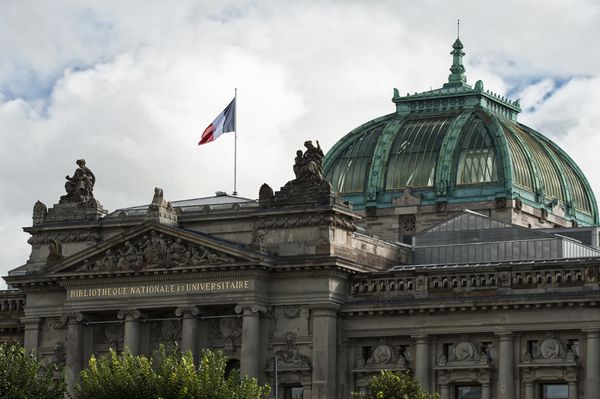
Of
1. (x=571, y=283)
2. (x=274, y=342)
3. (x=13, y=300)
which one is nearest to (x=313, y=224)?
(x=274, y=342)

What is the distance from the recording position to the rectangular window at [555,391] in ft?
417

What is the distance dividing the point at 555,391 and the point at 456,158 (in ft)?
114

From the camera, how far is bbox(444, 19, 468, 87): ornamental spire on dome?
16984 centimetres

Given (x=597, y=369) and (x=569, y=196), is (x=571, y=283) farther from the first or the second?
(x=569, y=196)

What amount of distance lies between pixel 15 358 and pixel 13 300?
27.4 m

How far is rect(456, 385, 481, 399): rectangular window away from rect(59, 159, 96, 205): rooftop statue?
31.0 meters

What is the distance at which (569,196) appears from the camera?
164 m

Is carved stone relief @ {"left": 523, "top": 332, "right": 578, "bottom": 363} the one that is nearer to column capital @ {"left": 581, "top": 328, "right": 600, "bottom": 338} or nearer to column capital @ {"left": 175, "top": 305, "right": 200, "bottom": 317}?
column capital @ {"left": 581, "top": 328, "right": 600, "bottom": 338}

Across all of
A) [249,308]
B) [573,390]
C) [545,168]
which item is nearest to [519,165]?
[545,168]

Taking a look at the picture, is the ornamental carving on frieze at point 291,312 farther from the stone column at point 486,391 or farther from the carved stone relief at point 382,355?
the stone column at point 486,391

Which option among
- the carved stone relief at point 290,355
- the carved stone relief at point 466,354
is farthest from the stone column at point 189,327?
the carved stone relief at point 466,354

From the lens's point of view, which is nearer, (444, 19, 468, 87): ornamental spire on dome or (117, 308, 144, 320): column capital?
(117, 308, 144, 320): column capital

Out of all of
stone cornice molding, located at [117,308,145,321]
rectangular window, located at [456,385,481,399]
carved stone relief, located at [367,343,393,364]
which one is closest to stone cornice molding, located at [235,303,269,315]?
stone cornice molding, located at [117,308,145,321]

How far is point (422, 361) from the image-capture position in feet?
430
